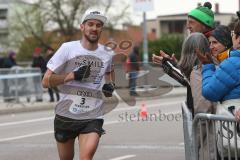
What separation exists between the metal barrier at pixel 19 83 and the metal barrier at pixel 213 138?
55.7ft

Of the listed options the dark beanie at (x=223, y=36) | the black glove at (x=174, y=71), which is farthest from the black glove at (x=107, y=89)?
the dark beanie at (x=223, y=36)

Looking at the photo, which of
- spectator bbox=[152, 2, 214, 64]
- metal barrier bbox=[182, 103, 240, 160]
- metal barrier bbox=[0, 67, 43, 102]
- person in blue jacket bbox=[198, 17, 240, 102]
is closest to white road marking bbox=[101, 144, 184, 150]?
spectator bbox=[152, 2, 214, 64]

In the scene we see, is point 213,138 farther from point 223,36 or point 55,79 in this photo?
point 55,79

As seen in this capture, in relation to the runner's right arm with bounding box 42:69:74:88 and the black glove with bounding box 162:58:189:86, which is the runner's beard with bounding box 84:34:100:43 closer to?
the runner's right arm with bounding box 42:69:74:88

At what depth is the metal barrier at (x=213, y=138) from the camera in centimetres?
471

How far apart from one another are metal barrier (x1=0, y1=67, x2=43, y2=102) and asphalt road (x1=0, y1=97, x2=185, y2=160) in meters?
2.46

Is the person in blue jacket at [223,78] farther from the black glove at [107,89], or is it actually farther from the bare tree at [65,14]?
the bare tree at [65,14]

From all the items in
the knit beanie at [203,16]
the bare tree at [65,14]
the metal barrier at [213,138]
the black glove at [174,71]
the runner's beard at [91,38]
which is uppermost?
the knit beanie at [203,16]

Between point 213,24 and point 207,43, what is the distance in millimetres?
535

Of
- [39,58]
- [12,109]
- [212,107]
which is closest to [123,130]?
[12,109]

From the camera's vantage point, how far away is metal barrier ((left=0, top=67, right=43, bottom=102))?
21812 mm

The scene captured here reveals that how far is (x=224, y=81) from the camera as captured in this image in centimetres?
464

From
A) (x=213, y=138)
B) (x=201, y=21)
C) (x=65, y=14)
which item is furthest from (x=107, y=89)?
(x=65, y=14)

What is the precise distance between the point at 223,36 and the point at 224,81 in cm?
77
